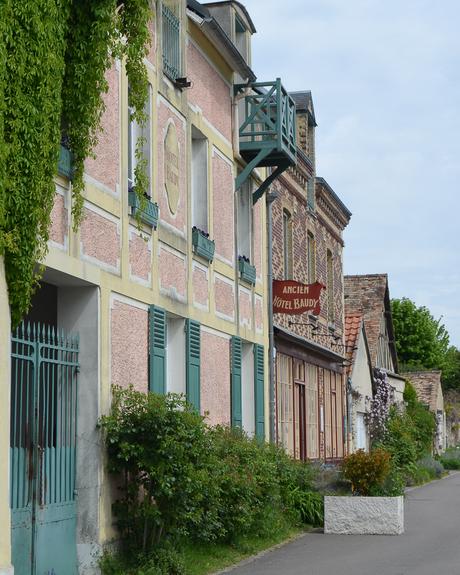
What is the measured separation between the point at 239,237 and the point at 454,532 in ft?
19.4

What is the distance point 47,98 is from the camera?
31.4 ft

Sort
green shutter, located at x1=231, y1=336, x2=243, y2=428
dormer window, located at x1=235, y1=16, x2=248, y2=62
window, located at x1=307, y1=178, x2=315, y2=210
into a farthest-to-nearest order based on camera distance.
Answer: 1. window, located at x1=307, y1=178, x2=315, y2=210
2. dormer window, located at x1=235, y1=16, x2=248, y2=62
3. green shutter, located at x1=231, y1=336, x2=243, y2=428

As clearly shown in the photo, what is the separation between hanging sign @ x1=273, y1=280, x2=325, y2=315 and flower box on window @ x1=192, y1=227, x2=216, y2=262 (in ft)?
13.1

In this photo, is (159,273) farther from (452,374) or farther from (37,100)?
(452,374)

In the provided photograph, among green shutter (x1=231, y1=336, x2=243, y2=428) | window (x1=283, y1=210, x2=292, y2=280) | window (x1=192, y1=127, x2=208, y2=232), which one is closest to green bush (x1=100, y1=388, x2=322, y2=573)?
window (x1=192, y1=127, x2=208, y2=232)

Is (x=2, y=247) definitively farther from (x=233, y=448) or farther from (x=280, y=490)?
(x=280, y=490)

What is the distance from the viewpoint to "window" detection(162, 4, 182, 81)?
15289 mm

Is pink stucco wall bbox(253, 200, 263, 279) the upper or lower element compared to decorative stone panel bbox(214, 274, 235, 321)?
upper

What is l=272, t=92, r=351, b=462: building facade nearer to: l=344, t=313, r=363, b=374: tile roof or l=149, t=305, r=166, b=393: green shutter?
l=344, t=313, r=363, b=374: tile roof

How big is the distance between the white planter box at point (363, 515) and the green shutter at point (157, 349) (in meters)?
4.73

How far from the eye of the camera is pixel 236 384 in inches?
717

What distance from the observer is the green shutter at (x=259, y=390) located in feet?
64.5

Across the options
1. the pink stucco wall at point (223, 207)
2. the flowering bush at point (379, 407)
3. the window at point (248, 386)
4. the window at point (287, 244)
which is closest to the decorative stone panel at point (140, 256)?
the pink stucco wall at point (223, 207)

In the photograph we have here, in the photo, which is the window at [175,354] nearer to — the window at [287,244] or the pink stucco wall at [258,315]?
the pink stucco wall at [258,315]
